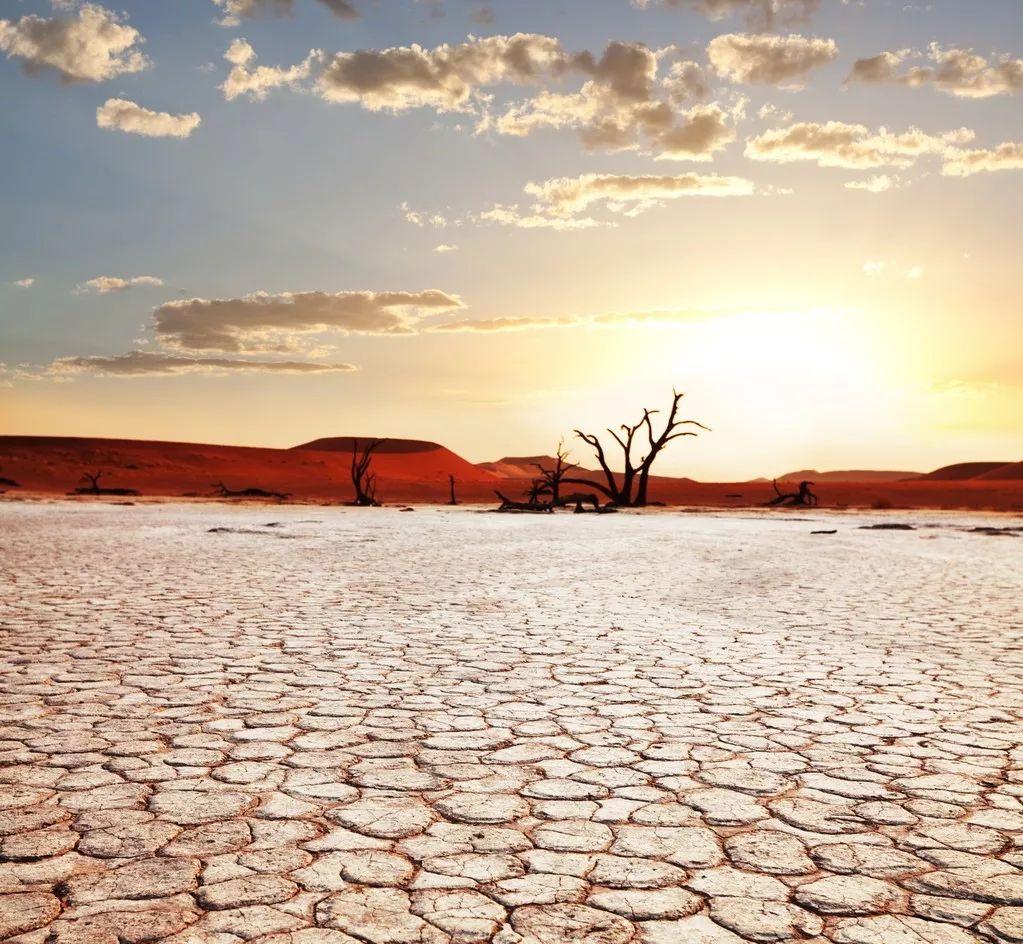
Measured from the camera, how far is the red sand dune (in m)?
48.8

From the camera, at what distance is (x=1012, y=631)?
A: 7.67 m

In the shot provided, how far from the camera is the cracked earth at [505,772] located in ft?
8.69

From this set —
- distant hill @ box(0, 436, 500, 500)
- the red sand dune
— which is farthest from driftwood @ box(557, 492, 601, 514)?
distant hill @ box(0, 436, 500, 500)

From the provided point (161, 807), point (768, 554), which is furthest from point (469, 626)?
point (768, 554)

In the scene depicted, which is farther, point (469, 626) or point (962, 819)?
point (469, 626)

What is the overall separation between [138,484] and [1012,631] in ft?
208

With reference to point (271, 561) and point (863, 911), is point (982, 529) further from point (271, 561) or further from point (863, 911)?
point (863, 911)

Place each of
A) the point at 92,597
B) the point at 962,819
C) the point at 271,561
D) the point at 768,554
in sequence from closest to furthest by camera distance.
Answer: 1. the point at 962,819
2. the point at 92,597
3. the point at 271,561
4. the point at 768,554

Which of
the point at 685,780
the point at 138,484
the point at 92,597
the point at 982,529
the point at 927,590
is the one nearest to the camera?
the point at 685,780

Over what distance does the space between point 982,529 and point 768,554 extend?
11.3m

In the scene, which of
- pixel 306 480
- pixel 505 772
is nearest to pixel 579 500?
pixel 505 772

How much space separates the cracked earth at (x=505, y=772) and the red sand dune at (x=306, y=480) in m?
37.9

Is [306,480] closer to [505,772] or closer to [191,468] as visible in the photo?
[191,468]

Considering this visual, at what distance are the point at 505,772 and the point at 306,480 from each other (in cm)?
6647
